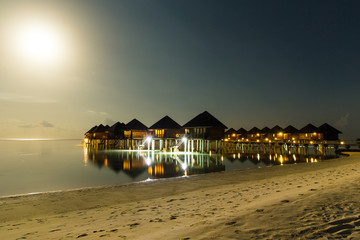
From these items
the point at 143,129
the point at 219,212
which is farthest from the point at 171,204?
the point at 143,129

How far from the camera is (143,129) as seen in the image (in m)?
55.2

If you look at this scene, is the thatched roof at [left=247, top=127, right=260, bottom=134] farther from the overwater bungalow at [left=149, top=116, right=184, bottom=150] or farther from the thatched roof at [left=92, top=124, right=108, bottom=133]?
the thatched roof at [left=92, top=124, right=108, bottom=133]

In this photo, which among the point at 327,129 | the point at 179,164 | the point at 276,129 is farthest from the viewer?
the point at 276,129

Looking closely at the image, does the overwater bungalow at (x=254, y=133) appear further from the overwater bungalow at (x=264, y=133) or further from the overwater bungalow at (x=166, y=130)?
the overwater bungalow at (x=166, y=130)

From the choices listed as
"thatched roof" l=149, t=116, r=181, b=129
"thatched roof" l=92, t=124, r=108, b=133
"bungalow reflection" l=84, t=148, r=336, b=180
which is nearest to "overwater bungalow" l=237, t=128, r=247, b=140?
"thatched roof" l=149, t=116, r=181, b=129

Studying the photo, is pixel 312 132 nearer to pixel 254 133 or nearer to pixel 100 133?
pixel 254 133

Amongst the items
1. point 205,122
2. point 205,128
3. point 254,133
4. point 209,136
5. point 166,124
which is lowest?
point 209,136

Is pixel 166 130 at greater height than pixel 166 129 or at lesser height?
lesser

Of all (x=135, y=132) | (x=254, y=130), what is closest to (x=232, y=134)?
(x=254, y=130)

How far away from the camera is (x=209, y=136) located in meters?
38.7

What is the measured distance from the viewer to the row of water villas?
39.4m

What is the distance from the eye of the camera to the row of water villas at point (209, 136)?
39375 mm

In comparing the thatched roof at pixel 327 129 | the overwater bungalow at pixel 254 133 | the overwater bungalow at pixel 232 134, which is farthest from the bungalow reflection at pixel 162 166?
the overwater bungalow at pixel 232 134

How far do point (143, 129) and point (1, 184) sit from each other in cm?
3962
